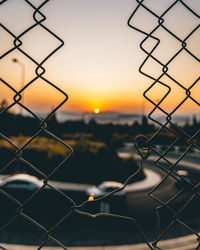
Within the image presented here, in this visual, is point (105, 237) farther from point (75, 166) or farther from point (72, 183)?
point (75, 166)

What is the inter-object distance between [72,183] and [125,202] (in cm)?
409

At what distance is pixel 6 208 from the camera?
31.8 ft

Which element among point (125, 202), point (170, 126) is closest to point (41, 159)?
point (125, 202)

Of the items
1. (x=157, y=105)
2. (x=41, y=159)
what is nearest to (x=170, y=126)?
(x=157, y=105)

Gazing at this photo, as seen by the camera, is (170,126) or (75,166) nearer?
(170,126)

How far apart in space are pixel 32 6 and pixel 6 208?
34.5ft

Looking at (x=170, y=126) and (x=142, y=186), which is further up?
(x=170, y=126)

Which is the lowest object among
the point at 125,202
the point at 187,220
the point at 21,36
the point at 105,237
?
the point at 125,202

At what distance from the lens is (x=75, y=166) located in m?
15.1

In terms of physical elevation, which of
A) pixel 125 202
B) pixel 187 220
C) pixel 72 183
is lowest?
pixel 72 183

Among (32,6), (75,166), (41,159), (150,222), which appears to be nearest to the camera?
(32,6)

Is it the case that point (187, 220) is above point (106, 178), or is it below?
above

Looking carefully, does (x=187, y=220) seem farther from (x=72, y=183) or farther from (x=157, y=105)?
(x=157, y=105)

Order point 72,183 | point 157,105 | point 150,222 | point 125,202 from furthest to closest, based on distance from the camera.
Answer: point 72,183, point 125,202, point 150,222, point 157,105
